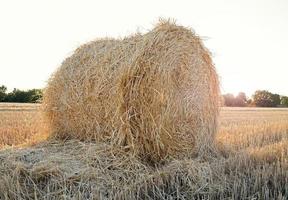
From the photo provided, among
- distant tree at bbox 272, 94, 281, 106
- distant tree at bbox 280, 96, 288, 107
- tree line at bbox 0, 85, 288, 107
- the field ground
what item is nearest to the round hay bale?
the field ground

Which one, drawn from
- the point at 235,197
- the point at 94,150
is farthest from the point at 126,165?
the point at 235,197

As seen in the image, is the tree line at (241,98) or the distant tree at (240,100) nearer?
the tree line at (241,98)

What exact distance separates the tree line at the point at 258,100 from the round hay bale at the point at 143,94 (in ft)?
108

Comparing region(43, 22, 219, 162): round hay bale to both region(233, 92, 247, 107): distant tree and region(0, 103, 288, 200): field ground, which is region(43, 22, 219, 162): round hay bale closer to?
region(0, 103, 288, 200): field ground

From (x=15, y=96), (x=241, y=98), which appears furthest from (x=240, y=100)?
(x=15, y=96)

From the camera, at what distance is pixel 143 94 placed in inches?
200

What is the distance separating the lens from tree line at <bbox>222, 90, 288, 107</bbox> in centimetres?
3975

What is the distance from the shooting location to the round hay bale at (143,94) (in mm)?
5074

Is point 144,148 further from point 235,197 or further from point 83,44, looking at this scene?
point 83,44

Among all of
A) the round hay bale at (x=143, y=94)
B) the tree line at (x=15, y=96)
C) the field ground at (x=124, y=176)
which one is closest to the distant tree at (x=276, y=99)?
the tree line at (x=15, y=96)

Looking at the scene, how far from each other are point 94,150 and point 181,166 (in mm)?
1056

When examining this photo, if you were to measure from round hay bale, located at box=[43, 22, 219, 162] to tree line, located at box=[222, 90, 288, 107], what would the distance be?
1296 inches

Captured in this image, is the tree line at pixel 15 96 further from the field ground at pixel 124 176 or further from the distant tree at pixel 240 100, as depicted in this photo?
the field ground at pixel 124 176

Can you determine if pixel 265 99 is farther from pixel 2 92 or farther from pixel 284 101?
pixel 2 92
